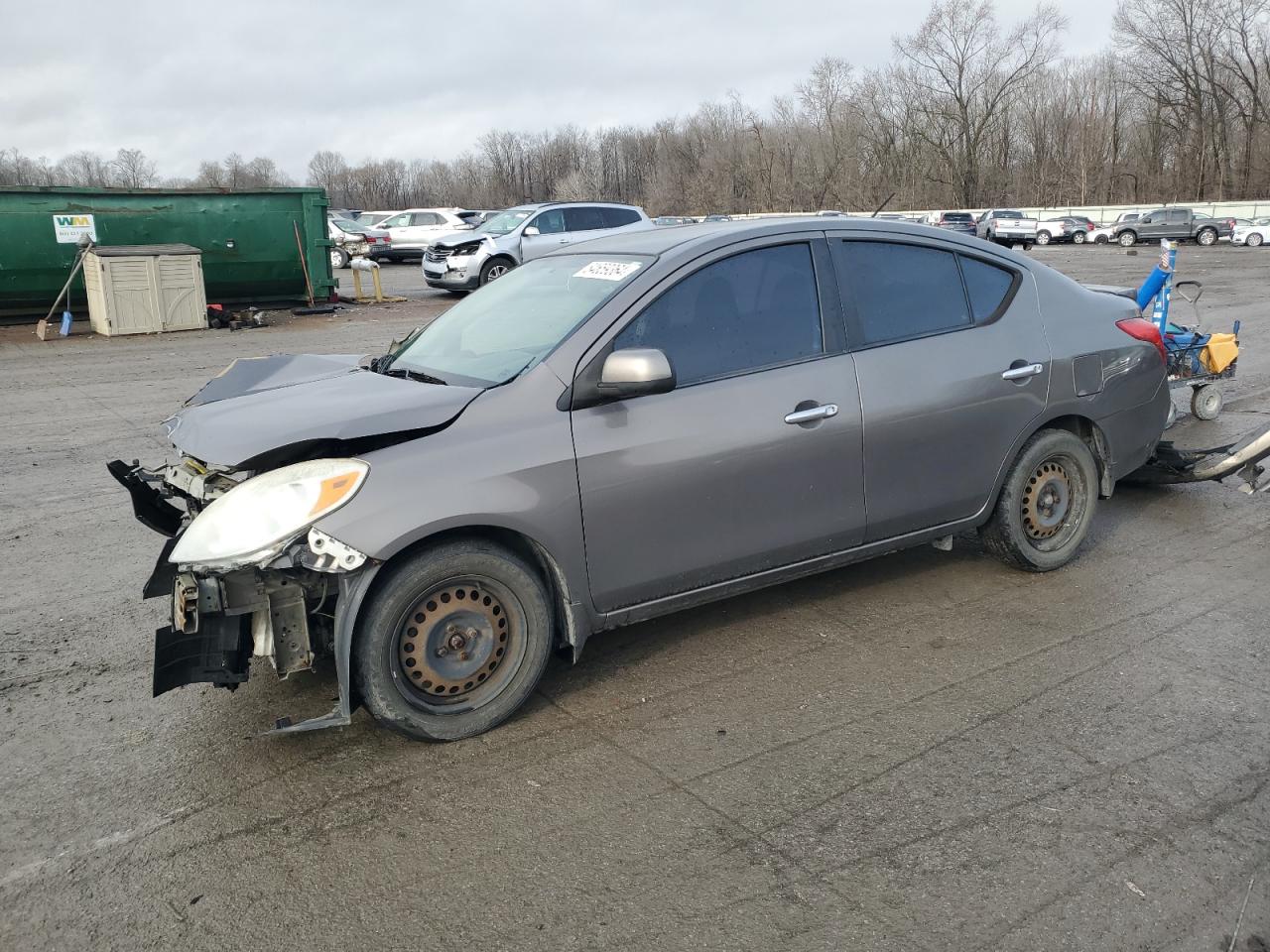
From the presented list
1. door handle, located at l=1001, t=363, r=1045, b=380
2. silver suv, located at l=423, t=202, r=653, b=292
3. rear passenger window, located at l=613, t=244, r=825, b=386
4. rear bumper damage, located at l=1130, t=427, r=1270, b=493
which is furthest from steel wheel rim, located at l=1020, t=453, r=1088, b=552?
silver suv, located at l=423, t=202, r=653, b=292

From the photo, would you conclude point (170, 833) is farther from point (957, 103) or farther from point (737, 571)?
point (957, 103)

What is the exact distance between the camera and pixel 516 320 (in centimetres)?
451

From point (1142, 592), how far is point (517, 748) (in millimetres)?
3216

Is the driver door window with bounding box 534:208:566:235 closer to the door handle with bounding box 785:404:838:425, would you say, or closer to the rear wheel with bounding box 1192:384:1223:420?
the rear wheel with bounding box 1192:384:1223:420

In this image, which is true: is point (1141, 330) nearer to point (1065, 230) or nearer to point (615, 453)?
point (615, 453)

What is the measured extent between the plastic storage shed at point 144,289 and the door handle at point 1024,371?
1594cm

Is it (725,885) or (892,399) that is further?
(892,399)

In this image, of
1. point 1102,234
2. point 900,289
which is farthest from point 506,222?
point 1102,234

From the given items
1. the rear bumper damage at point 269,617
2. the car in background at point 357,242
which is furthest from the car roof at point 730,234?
the car in background at point 357,242

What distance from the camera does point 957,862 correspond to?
3.01 meters

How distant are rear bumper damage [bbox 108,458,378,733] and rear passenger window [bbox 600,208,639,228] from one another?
18.5 meters

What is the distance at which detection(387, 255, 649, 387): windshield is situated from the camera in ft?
13.6

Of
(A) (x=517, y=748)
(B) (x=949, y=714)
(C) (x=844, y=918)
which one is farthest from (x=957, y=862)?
(A) (x=517, y=748)

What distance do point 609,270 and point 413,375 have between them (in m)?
0.94
